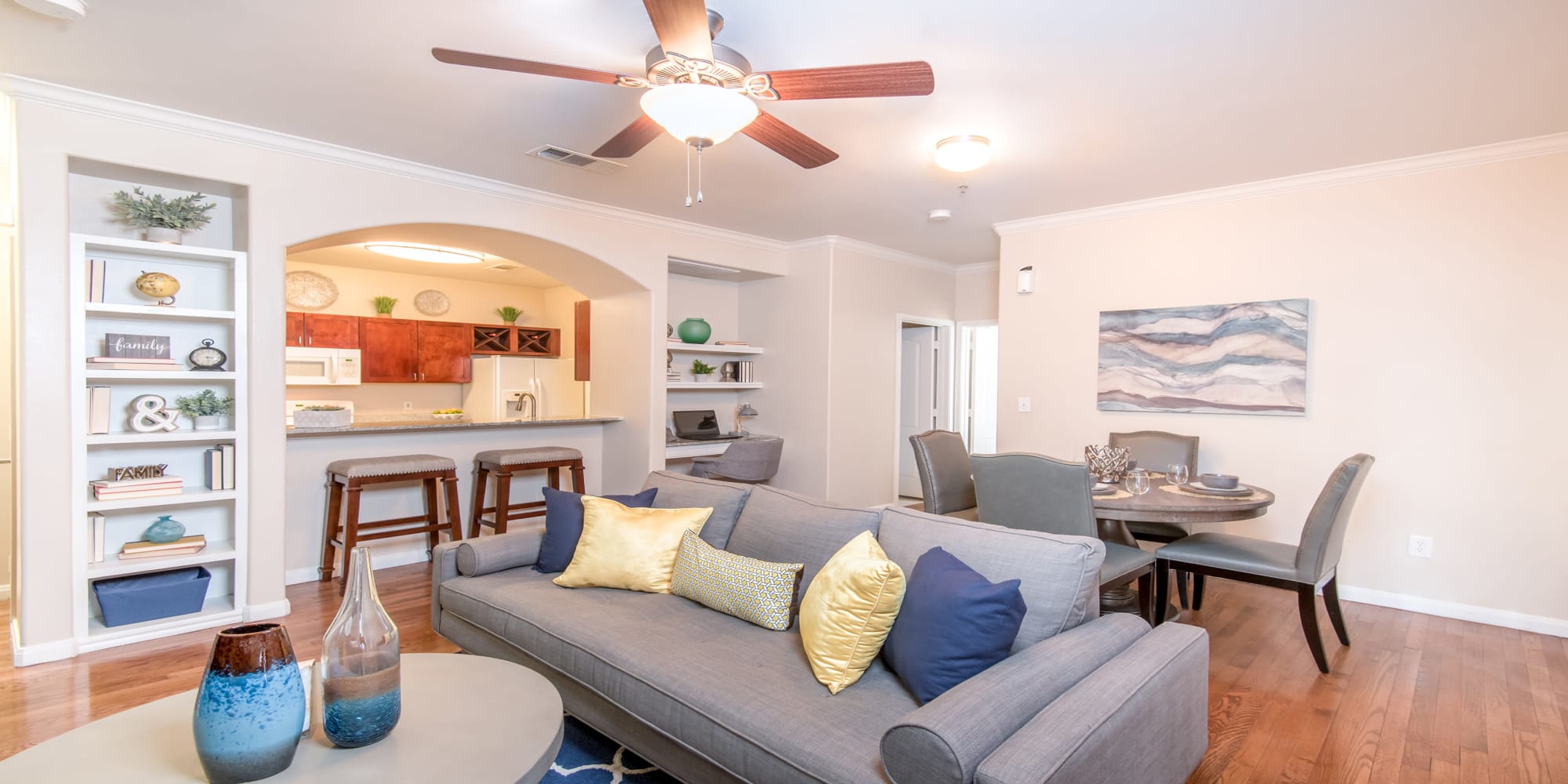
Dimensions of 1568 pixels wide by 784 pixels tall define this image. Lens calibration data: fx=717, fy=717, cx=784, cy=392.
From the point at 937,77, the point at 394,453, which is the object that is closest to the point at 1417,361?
the point at 937,77

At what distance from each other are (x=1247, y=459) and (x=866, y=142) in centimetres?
294

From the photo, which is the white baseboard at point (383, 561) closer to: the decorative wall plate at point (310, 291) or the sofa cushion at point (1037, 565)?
the decorative wall plate at point (310, 291)

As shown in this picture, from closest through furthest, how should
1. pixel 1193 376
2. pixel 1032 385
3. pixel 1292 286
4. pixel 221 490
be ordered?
pixel 221 490
pixel 1292 286
pixel 1193 376
pixel 1032 385

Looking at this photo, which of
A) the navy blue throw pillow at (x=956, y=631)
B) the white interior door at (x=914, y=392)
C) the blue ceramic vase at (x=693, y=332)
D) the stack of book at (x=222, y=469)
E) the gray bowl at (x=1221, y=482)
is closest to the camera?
the navy blue throw pillow at (x=956, y=631)

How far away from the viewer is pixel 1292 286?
13.4 ft

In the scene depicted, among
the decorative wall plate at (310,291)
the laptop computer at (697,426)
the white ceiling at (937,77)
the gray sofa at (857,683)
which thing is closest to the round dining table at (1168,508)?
the gray sofa at (857,683)

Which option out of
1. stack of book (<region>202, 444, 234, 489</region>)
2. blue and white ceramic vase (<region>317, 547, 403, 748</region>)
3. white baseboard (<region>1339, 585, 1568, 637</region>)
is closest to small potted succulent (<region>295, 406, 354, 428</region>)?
stack of book (<region>202, 444, 234, 489</region>)

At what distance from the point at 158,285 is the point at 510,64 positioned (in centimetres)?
240

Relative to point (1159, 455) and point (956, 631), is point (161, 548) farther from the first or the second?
point (1159, 455)

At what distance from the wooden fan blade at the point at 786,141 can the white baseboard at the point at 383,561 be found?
3341 mm

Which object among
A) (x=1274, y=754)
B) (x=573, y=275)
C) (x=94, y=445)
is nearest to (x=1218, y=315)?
(x=1274, y=754)

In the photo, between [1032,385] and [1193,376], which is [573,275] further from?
[1193,376]

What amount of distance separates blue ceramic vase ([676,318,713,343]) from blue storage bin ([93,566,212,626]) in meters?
3.26

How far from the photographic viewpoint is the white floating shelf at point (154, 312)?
3.14 m
